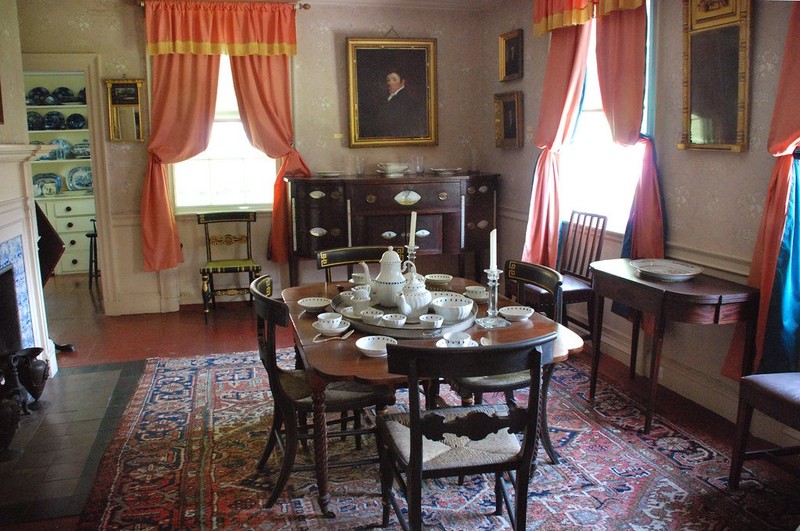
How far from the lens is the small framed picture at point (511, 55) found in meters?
5.45

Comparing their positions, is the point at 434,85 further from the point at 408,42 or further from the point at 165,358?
the point at 165,358

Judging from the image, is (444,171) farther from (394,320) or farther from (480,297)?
(394,320)

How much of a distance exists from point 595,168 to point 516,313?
2.38 m

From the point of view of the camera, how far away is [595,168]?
4.84 meters

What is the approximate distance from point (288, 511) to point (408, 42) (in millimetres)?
4416

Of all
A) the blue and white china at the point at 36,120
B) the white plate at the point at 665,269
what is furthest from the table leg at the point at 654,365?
the blue and white china at the point at 36,120

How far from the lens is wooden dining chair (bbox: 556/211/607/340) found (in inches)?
170

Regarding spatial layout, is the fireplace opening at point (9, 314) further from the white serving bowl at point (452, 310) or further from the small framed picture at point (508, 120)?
the small framed picture at point (508, 120)

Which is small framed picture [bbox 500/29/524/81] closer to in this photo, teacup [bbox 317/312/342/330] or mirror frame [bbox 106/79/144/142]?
mirror frame [bbox 106/79/144/142]

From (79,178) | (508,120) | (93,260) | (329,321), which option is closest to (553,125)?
(508,120)

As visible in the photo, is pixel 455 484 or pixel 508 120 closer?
pixel 455 484

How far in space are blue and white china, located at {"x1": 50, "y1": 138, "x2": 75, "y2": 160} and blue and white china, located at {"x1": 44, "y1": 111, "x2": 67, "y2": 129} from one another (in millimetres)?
192

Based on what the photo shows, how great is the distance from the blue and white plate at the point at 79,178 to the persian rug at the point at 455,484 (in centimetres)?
467

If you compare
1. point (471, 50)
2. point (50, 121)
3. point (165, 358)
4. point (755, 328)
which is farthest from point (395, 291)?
point (50, 121)
